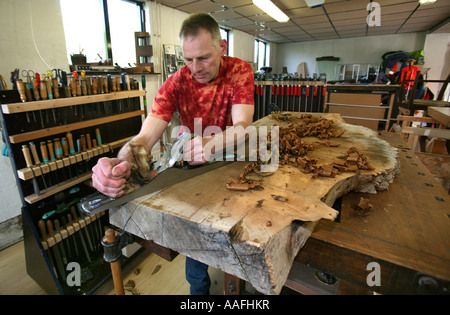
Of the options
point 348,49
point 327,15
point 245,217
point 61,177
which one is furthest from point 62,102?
point 348,49

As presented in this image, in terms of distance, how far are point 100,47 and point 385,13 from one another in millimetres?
6435

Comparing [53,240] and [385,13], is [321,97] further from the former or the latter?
[53,240]

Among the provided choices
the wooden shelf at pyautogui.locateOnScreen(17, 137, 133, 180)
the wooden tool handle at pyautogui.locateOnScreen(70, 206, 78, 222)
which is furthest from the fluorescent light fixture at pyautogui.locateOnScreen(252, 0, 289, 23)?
the wooden tool handle at pyautogui.locateOnScreen(70, 206, 78, 222)

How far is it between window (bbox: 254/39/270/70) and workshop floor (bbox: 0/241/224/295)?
886cm

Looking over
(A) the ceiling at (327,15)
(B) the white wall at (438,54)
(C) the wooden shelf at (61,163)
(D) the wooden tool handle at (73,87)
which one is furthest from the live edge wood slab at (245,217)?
(B) the white wall at (438,54)

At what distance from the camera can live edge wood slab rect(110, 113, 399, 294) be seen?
0.71 m

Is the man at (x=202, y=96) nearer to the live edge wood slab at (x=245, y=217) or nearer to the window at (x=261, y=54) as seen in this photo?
the live edge wood slab at (x=245, y=217)

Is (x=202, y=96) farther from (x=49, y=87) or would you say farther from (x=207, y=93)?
(x=49, y=87)

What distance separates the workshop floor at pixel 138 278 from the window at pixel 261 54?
8.86 m

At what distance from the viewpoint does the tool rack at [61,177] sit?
5.56 ft

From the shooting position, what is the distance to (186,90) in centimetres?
163

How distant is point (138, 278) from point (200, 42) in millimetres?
2072

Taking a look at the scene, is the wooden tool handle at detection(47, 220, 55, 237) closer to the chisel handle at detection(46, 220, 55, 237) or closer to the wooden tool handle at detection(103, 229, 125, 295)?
the chisel handle at detection(46, 220, 55, 237)
